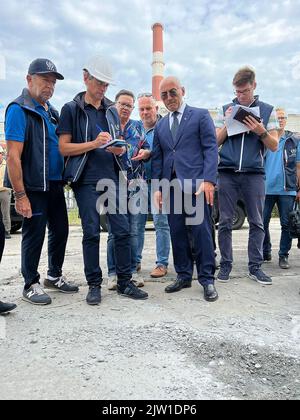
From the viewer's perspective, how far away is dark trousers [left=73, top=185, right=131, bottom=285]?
2.99 m

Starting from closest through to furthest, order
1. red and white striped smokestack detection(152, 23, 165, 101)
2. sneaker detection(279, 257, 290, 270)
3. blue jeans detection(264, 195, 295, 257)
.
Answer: sneaker detection(279, 257, 290, 270), blue jeans detection(264, 195, 295, 257), red and white striped smokestack detection(152, 23, 165, 101)

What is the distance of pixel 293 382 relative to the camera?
72.7 inches

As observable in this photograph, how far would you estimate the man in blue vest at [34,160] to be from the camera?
2801 mm

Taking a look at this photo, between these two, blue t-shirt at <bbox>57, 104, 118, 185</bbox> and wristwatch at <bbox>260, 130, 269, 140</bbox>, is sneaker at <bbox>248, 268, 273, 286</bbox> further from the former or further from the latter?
blue t-shirt at <bbox>57, 104, 118, 185</bbox>

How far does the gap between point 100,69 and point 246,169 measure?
1599 millimetres

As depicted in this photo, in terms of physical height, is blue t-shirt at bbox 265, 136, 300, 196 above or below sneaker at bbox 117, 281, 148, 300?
above

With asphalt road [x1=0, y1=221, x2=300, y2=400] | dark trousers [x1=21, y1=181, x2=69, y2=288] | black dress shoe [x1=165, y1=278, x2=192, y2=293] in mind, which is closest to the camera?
asphalt road [x1=0, y1=221, x2=300, y2=400]

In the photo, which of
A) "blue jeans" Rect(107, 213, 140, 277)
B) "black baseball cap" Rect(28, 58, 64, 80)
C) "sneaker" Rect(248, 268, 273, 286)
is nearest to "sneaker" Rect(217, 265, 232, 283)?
"sneaker" Rect(248, 268, 273, 286)

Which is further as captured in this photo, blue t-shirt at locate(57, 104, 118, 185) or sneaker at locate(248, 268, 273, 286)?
sneaker at locate(248, 268, 273, 286)

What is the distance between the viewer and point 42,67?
9.45ft

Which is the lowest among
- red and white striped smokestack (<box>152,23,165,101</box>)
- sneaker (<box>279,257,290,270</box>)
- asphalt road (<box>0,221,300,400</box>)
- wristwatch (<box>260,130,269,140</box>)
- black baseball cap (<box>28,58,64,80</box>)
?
sneaker (<box>279,257,290,270</box>)

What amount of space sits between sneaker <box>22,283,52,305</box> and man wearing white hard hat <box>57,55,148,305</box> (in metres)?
0.33

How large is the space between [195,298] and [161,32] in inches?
1675

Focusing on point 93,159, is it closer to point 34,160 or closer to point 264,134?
point 34,160
